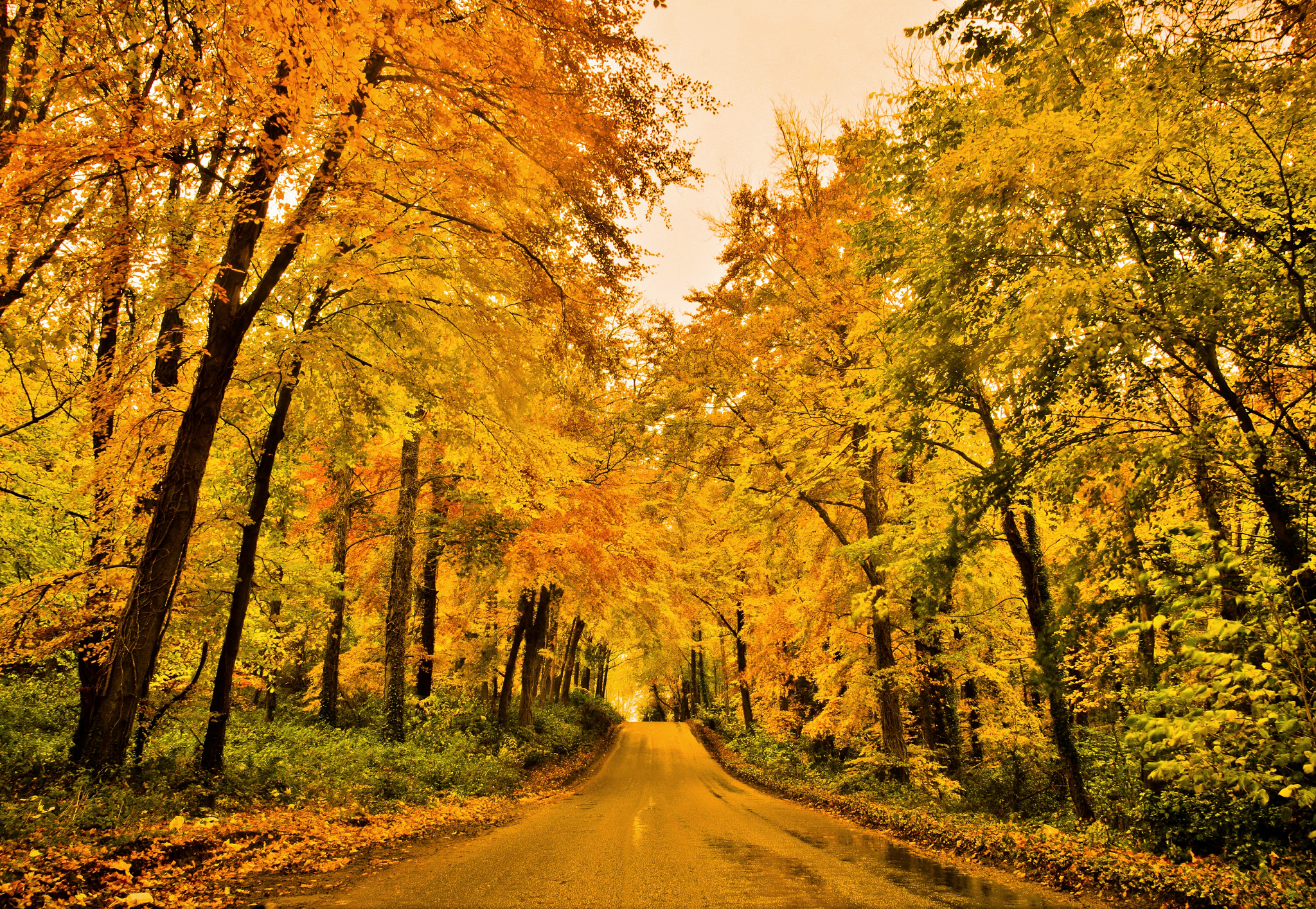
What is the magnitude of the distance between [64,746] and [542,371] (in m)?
8.44

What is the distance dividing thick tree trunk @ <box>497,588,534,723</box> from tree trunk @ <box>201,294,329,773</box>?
31.7 ft

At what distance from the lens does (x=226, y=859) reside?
594 centimetres

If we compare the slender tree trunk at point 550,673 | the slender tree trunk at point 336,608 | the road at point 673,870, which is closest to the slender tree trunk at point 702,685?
the slender tree trunk at point 550,673

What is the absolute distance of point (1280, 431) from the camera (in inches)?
221

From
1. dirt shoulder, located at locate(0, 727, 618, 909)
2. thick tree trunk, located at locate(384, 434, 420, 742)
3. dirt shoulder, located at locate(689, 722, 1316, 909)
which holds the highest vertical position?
thick tree trunk, located at locate(384, 434, 420, 742)

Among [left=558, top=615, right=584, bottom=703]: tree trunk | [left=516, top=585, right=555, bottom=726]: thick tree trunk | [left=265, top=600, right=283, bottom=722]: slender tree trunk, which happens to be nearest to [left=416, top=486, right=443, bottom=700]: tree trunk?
[left=516, top=585, right=555, bottom=726]: thick tree trunk

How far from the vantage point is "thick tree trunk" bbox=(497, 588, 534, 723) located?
18944mm

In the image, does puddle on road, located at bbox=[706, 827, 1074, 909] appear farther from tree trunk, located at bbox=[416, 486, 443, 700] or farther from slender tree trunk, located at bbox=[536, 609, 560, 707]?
slender tree trunk, located at bbox=[536, 609, 560, 707]

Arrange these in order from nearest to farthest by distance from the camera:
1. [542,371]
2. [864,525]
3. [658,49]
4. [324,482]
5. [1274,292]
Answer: [1274,292] → [658,49] → [542,371] → [864,525] → [324,482]

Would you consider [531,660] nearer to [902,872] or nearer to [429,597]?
[429,597]

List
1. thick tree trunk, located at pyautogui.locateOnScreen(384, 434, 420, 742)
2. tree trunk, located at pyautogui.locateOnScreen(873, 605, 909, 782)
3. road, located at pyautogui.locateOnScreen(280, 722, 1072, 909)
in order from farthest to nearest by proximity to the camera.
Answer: thick tree trunk, located at pyautogui.locateOnScreen(384, 434, 420, 742)
tree trunk, located at pyautogui.locateOnScreen(873, 605, 909, 782)
road, located at pyautogui.locateOnScreen(280, 722, 1072, 909)

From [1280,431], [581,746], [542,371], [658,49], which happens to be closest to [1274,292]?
[1280,431]

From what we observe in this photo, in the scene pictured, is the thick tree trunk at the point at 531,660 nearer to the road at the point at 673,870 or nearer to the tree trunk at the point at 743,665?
the road at the point at 673,870

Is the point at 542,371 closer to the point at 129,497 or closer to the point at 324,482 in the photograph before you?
the point at 129,497
